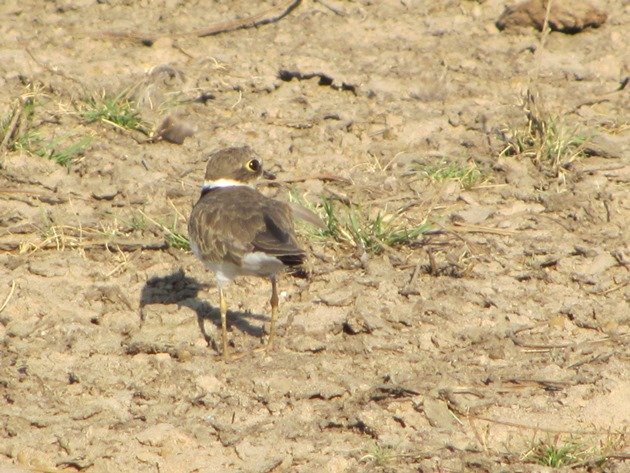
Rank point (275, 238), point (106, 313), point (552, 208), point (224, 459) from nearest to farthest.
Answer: point (224, 459) < point (275, 238) < point (106, 313) < point (552, 208)

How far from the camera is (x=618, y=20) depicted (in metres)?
10.1

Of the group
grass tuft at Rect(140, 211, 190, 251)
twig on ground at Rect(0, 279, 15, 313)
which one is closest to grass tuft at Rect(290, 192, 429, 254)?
grass tuft at Rect(140, 211, 190, 251)

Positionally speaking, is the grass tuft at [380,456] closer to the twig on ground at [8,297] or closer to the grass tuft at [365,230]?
the grass tuft at [365,230]

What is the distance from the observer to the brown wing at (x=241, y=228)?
6582 mm

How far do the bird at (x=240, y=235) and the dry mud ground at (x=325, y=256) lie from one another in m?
0.40

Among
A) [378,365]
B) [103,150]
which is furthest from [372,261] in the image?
[103,150]

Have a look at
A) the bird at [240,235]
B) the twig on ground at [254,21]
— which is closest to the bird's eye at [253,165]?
the bird at [240,235]

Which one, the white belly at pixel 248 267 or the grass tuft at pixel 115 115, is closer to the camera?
the white belly at pixel 248 267

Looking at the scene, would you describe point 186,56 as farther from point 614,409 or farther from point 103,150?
point 614,409

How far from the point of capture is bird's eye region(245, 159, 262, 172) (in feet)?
24.8

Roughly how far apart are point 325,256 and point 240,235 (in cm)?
112

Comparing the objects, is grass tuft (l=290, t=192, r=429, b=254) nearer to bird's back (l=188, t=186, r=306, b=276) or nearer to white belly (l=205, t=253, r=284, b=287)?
bird's back (l=188, t=186, r=306, b=276)

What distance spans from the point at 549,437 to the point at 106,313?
9.11 ft

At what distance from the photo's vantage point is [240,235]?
6793mm
